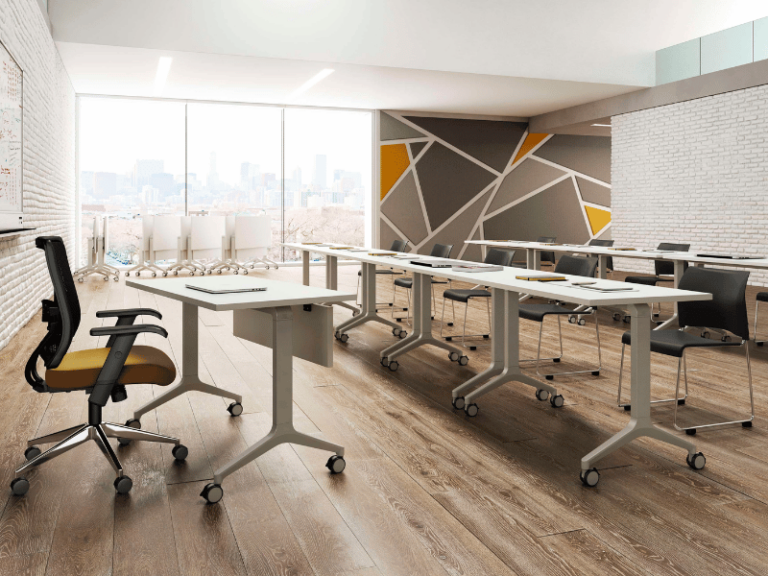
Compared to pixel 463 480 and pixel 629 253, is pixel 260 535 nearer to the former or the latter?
pixel 463 480

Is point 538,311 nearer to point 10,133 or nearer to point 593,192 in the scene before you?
point 10,133

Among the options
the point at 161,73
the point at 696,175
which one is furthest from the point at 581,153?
the point at 161,73

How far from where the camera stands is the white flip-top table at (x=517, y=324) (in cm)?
275

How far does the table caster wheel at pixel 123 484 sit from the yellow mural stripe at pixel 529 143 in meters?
12.5

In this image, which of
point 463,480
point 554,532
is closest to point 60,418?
point 463,480

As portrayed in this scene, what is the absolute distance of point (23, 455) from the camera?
9.45ft

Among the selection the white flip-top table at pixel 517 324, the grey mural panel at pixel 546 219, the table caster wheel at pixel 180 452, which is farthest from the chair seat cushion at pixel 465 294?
the grey mural panel at pixel 546 219

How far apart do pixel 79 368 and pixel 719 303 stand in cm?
295

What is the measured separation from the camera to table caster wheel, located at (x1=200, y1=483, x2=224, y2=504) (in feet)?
7.99

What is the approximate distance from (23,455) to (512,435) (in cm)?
213

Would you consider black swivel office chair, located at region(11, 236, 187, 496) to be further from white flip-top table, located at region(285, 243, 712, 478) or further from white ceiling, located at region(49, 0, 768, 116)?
white ceiling, located at region(49, 0, 768, 116)

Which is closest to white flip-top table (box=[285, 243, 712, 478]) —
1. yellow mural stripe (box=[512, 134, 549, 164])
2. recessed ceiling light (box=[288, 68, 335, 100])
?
recessed ceiling light (box=[288, 68, 335, 100])

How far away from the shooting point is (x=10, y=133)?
4992 mm

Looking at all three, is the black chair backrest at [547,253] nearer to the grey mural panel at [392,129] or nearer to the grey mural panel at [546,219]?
the grey mural panel at [546,219]
